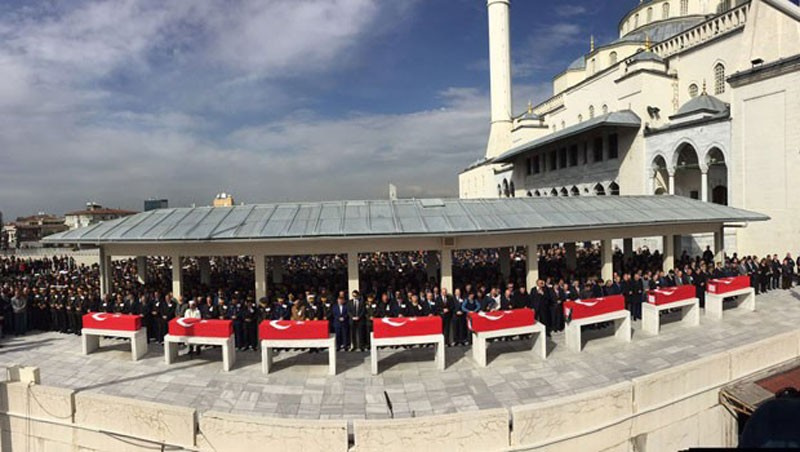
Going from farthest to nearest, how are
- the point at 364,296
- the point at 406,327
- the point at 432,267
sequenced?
the point at 432,267 < the point at 364,296 < the point at 406,327

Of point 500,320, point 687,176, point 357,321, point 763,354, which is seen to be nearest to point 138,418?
point 357,321

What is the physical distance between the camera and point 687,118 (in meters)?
27.9

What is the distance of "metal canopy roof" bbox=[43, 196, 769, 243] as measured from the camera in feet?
39.1

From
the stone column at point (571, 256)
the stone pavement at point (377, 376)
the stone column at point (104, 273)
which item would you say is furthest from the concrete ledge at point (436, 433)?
the stone column at point (571, 256)

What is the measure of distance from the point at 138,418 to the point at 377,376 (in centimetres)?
463

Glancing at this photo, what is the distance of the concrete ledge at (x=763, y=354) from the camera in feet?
27.0

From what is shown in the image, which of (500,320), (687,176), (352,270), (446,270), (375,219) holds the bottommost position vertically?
(500,320)

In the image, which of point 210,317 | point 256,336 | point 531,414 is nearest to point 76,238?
point 210,317

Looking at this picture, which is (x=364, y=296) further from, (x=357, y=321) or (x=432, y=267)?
(x=432, y=267)

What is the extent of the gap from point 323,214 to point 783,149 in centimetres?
2445

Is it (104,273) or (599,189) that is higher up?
(599,189)

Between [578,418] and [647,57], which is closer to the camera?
[578,418]

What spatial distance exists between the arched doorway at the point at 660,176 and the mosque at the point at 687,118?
0.07 m

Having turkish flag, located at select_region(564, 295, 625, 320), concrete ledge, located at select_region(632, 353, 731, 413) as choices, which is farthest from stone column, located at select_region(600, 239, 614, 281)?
concrete ledge, located at select_region(632, 353, 731, 413)
